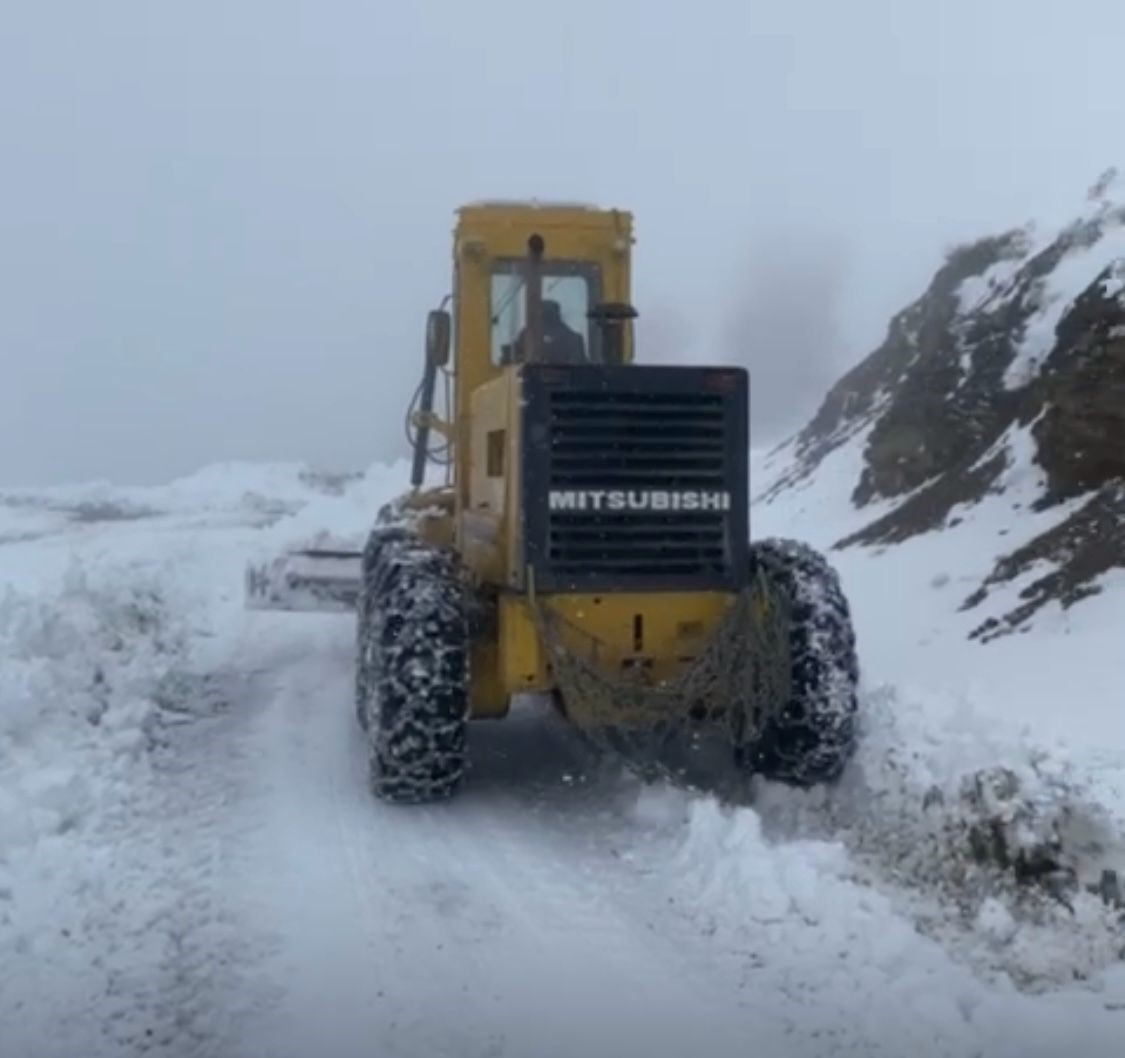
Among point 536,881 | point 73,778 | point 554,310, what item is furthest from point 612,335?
point 73,778

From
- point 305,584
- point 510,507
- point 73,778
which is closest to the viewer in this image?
point 73,778

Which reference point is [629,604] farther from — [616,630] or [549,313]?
[549,313]

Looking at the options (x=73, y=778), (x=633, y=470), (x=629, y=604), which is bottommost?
(x=73, y=778)

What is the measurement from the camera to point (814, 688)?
7859 millimetres

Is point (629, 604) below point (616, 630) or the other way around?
the other way around

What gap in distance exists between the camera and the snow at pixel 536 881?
5059mm

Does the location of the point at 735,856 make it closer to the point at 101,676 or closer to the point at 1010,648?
the point at 1010,648

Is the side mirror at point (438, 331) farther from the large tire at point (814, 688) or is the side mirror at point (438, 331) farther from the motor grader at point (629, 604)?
the large tire at point (814, 688)

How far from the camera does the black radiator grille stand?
26.1ft

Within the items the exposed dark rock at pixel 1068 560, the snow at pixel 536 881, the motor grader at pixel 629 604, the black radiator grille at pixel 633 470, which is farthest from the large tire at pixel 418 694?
the exposed dark rock at pixel 1068 560

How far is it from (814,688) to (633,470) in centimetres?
142

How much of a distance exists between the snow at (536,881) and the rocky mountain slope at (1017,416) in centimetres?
65

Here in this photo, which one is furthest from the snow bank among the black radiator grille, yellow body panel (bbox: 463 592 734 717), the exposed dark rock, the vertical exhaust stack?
the exposed dark rock

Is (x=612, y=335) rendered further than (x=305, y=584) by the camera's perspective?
No
